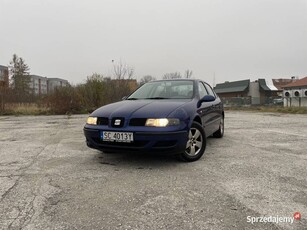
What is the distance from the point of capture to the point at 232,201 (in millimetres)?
2756

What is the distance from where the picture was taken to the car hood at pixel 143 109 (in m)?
3.91

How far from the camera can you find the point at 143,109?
4.07 metres

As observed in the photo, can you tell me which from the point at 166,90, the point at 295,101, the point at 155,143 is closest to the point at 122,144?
the point at 155,143

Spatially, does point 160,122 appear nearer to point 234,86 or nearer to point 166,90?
point 166,90

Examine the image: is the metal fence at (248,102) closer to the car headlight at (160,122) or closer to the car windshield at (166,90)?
the car windshield at (166,90)

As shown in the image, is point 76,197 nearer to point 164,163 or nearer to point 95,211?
point 95,211

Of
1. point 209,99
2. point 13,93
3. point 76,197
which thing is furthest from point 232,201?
point 13,93

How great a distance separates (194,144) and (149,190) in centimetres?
155

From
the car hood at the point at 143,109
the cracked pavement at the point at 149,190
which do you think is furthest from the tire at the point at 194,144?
the car hood at the point at 143,109

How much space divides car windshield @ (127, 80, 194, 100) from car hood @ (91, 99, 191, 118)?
0.45 metres

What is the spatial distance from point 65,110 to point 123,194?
55.3 feet

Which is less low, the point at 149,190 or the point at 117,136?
the point at 117,136

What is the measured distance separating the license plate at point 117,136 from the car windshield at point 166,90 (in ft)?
4.40

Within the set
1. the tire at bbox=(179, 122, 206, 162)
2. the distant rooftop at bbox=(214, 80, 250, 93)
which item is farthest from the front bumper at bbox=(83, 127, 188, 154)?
the distant rooftop at bbox=(214, 80, 250, 93)
